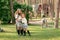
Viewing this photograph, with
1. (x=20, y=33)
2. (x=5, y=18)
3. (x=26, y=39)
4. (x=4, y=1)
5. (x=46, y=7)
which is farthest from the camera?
(x=46, y=7)

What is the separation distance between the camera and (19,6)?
40.2 meters

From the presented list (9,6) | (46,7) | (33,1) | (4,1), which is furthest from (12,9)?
(33,1)

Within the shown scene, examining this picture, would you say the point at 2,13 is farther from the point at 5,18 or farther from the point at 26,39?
the point at 26,39

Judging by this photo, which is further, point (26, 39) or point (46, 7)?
point (46, 7)

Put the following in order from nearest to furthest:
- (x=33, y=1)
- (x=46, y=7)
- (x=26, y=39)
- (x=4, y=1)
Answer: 1. (x=26, y=39)
2. (x=4, y=1)
3. (x=46, y=7)
4. (x=33, y=1)

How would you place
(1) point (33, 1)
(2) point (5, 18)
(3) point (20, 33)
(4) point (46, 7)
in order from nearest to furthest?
(3) point (20, 33), (2) point (5, 18), (4) point (46, 7), (1) point (33, 1)

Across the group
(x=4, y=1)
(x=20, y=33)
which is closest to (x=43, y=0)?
(x=4, y=1)

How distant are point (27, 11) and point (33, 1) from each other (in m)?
36.5

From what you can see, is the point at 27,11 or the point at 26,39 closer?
the point at 26,39

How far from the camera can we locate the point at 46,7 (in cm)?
6962

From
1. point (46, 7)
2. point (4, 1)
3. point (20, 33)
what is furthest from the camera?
point (46, 7)

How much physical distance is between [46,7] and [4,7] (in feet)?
111

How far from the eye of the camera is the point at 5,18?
126 feet

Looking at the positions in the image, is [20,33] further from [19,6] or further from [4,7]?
[19,6]
